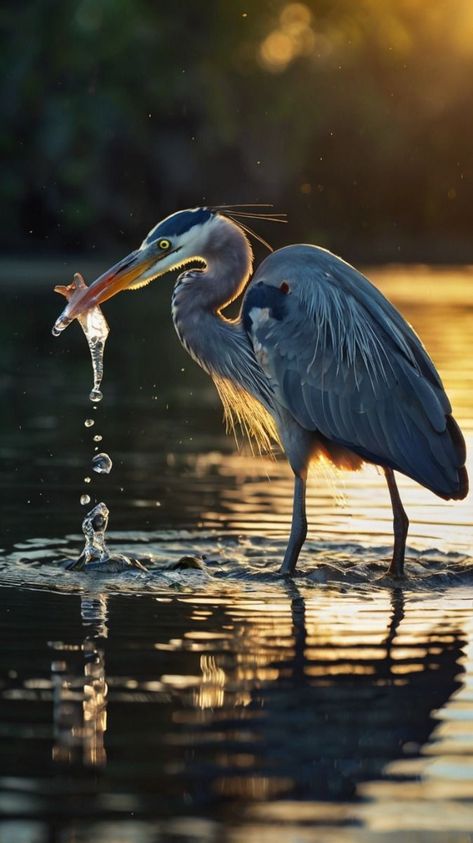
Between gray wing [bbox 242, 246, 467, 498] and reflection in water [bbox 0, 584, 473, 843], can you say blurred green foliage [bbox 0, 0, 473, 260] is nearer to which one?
gray wing [bbox 242, 246, 467, 498]

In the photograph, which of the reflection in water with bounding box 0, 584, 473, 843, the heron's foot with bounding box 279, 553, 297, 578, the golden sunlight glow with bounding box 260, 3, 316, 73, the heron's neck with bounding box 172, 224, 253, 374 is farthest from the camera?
the golden sunlight glow with bounding box 260, 3, 316, 73

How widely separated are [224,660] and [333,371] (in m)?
2.42

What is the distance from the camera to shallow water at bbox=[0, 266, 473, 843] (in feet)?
14.2

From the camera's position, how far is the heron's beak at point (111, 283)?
826 centimetres

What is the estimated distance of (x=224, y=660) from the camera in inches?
231

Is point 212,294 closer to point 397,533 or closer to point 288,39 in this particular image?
point 397,533

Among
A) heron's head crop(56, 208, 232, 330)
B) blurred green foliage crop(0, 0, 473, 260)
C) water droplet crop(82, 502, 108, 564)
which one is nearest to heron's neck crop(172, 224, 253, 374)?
heron's head crop(56, 208, 232, 330)

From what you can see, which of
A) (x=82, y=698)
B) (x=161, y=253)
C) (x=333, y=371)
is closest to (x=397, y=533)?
(x=333, y=371)

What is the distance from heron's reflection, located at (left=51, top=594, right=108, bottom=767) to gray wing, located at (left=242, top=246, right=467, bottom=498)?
5.82 feet

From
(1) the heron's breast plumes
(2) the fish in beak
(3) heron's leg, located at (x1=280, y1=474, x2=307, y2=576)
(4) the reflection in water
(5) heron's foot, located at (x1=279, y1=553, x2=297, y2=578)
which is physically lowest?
(4) the reflection in water

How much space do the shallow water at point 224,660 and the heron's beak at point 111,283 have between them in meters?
1.05

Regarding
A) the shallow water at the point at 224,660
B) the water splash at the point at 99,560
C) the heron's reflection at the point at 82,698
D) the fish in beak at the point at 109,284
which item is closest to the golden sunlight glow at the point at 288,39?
the shallow water at the point at 224,660

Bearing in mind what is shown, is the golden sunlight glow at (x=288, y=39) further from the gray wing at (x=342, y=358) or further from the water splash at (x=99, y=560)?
the water splash at (x=99, y=560)

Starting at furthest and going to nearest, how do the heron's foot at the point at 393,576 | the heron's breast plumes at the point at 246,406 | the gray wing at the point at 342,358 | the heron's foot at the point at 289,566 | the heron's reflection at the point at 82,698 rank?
the heron's breast plumes at the point at 246,406 → the gray wing at the point at 342,358 → the heron's foot at the point at 289,566 → the heron's foot at the point at 393,576 → the heron's reflection at the point at 82,698
